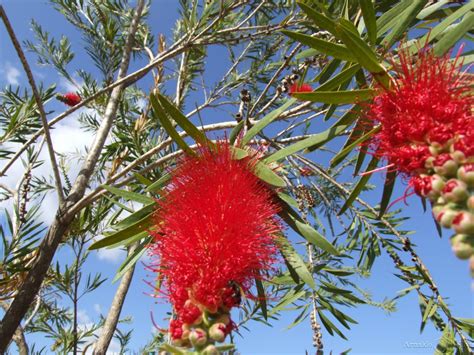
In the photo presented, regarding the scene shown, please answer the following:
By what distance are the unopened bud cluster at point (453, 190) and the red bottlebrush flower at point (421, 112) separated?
0.04 ft

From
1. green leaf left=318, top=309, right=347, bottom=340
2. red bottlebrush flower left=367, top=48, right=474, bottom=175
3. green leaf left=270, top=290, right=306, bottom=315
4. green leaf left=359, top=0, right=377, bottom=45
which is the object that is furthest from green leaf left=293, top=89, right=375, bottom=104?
green leaf left=318, top=309, right=347, bottom=340

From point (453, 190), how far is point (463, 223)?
0.04m

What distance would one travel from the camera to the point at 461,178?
42 centimetres

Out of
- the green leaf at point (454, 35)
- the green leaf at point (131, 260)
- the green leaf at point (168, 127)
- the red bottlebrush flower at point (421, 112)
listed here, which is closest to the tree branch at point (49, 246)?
the green leaf at point (131, 260)

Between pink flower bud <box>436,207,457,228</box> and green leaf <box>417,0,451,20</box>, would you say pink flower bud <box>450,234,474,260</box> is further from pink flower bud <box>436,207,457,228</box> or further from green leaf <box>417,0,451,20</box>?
green leaf <box>417,0,451,20</box>

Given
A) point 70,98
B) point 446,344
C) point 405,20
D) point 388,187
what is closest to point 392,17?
point 405,20

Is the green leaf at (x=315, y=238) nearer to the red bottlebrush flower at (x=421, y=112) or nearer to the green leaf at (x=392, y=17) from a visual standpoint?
the red bottlebrush flower at (x=421, y=112)

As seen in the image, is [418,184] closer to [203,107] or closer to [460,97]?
[460,97]

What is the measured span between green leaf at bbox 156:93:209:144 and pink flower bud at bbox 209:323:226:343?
369 mm

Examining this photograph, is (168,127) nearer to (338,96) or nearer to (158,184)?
(158,184)

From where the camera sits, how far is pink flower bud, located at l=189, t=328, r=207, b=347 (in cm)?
52

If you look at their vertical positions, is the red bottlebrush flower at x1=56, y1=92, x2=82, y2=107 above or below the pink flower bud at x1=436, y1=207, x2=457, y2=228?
above

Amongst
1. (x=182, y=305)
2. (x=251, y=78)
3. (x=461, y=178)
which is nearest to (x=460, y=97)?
(x=461, y=178)

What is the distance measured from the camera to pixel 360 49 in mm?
594
